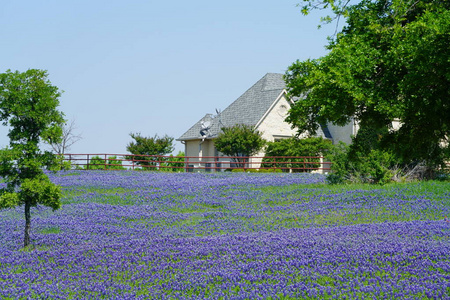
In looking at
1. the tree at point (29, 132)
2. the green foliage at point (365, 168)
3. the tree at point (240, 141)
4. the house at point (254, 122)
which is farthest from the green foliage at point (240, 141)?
the tree at point (29, 132)

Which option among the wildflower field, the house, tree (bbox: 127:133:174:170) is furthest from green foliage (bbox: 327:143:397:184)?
tree (bbox: 127:133:174:170)

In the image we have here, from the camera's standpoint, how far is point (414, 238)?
40.9 ft

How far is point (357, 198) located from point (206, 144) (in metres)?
26.1

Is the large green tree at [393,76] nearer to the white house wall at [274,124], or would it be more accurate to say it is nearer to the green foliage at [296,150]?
the green foliage at [296,150]

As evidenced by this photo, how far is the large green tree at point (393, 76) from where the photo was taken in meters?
10.6

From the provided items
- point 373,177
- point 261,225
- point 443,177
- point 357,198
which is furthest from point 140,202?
point 443,177

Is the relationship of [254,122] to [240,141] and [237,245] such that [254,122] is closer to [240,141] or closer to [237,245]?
[240,141]

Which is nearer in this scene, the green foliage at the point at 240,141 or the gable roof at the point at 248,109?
the green foliage at the point at 240,141

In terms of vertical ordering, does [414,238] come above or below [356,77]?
below

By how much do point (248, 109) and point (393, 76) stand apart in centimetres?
3195

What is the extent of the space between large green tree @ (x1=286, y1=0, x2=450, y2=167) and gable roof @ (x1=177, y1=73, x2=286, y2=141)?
2671 cm

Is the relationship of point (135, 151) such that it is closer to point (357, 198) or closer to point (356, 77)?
point (357, 198)

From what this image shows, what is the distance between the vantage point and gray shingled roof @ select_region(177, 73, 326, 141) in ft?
136

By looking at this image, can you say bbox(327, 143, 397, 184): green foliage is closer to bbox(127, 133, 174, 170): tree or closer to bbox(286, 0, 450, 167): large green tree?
bbox(286, 0, 450, 167): large green tree
